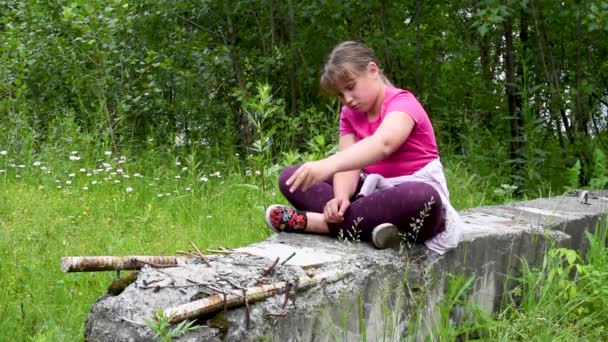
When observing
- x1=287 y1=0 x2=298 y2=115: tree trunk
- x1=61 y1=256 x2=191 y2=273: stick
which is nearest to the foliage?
x1=61 y1=256 x2=191 y2=273: stick

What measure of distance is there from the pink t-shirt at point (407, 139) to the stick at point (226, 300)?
2.76 feet

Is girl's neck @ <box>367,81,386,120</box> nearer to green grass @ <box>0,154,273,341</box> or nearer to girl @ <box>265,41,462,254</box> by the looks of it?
girl @ <box>265,41,462,254</box>

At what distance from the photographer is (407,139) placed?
11.0ft

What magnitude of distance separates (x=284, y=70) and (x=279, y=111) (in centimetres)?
87

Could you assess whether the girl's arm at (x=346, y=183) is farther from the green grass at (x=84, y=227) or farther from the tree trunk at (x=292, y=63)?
the tree trunk at (x=292, y=63)

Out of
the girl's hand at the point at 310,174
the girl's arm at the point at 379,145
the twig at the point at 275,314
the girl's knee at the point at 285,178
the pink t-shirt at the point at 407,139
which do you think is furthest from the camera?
the girl's knee at the point at 285,178

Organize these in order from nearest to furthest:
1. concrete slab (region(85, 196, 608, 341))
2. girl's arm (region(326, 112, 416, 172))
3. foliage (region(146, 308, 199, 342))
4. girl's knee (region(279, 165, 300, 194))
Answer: foliage (region(146, 308, 199, 342))
concrete slab (region(85, 196, 608, 341))
girl's arm (region(326, 112, 416, 172))
girl's knee (region(279, 165, 300, 194))

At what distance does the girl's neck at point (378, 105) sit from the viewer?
339 cm

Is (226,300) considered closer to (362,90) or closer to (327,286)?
(327,286)

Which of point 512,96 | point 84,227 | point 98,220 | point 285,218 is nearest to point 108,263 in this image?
point 285,218

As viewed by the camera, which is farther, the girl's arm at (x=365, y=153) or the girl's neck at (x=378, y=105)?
the girl's neck at (x=378, y=105)

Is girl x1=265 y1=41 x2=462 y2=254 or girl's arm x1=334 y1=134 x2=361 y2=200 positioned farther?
girl's arm x1=334 y1=134 x2=361 y2=200

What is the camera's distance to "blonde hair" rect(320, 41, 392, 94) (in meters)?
3.31

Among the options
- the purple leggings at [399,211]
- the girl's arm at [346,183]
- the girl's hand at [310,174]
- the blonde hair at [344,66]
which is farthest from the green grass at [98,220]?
the blonde hair at [344,66]
